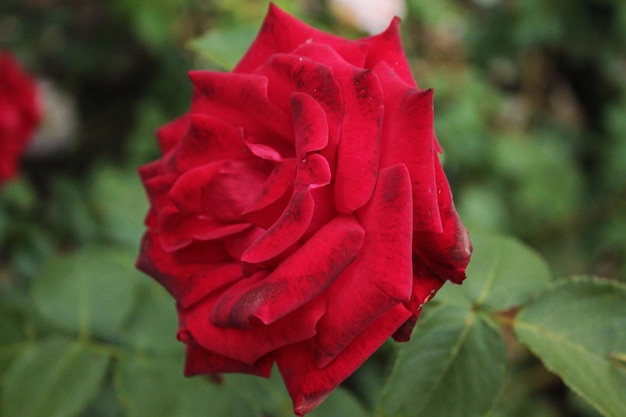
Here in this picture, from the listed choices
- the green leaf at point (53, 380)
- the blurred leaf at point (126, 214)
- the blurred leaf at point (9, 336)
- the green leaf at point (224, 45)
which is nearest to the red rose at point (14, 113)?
the blurred leaf at point (126, 214)

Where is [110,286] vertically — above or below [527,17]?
below

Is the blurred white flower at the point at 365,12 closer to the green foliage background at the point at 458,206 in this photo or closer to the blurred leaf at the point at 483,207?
the green foliage background at the point at 458,206

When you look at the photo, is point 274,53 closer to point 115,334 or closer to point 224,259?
point 224,259

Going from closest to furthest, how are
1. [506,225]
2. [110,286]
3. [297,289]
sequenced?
[297,289] → [110,286] → [506,225]

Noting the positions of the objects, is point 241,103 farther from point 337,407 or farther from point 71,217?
point 71,217

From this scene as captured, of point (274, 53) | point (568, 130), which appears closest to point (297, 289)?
point (274, 53)

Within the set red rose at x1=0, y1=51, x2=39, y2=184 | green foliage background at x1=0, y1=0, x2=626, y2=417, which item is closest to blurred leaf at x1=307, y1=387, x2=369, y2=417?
green foliage background at x1=0, y1=0, x2=626, y2=417
